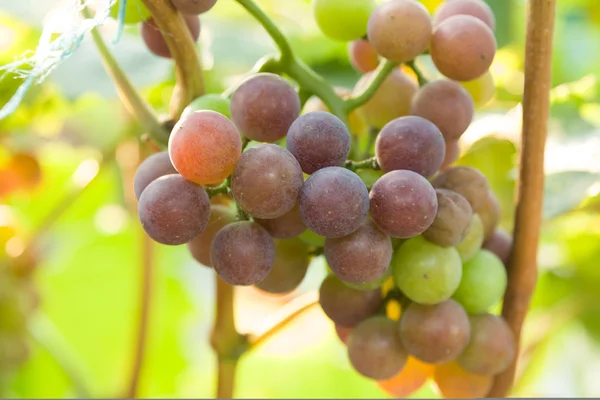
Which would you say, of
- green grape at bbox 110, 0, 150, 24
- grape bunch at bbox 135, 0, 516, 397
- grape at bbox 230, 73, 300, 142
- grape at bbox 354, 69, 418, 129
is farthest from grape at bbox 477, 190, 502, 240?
green grape at bbox 110, 0, 150, 24

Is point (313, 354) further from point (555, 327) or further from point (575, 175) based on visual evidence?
point (575, 175)

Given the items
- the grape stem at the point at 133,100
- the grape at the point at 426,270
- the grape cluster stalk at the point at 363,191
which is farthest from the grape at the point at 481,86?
the grape stem at the point at 133,100

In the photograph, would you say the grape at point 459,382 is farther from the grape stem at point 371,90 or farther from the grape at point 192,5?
the grape at point 192,5

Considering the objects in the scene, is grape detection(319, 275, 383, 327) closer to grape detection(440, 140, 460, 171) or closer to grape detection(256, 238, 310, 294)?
grape detection(256, 238, 310, 294)

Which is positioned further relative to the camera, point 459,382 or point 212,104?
point 459,382

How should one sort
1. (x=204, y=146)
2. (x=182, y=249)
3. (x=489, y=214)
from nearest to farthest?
(x=204, y=146) → (x=489, y=214) → (x=182, y=249)

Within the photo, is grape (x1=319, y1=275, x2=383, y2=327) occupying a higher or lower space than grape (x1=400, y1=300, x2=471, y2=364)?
higher

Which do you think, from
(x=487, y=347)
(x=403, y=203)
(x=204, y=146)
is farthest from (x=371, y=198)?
(x=487, y=347)

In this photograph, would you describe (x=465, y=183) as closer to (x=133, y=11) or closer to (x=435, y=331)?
(x=435, y=331)
